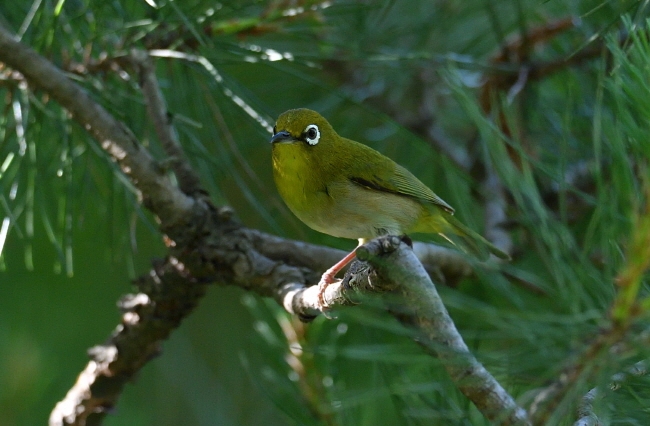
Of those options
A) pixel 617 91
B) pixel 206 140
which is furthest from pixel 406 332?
pixel 206 140

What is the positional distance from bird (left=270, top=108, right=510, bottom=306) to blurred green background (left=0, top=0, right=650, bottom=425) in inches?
5.4

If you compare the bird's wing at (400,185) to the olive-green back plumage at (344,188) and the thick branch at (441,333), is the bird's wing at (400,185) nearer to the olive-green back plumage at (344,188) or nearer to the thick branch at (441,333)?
the olive-green back plumage at (344,188)

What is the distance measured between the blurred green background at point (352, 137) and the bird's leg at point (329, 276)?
15 centimetres

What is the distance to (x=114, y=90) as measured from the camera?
2.32m

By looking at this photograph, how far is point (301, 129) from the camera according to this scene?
8.86 ft

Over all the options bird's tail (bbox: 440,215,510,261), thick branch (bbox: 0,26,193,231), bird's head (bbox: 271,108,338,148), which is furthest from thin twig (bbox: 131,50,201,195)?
bird's tail (bbox: 440,215,510,261)

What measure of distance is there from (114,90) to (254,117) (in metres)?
0.48

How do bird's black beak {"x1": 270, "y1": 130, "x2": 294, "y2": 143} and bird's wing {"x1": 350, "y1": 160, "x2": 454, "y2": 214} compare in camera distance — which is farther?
bird's wing {"x1": 350, "y1": 160, "x2": 454, "y2": 214}

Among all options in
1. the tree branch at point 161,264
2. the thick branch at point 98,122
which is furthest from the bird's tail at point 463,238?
the thick branch at point 98,122

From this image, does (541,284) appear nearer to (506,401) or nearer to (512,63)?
(506,401)

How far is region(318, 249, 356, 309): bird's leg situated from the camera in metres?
1.69

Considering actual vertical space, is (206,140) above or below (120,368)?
above

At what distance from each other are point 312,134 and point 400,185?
0.42 meters

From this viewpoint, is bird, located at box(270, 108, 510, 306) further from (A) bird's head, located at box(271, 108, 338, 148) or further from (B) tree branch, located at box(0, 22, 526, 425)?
(B) tree branch, located at box(0, 22, 526, 425)
